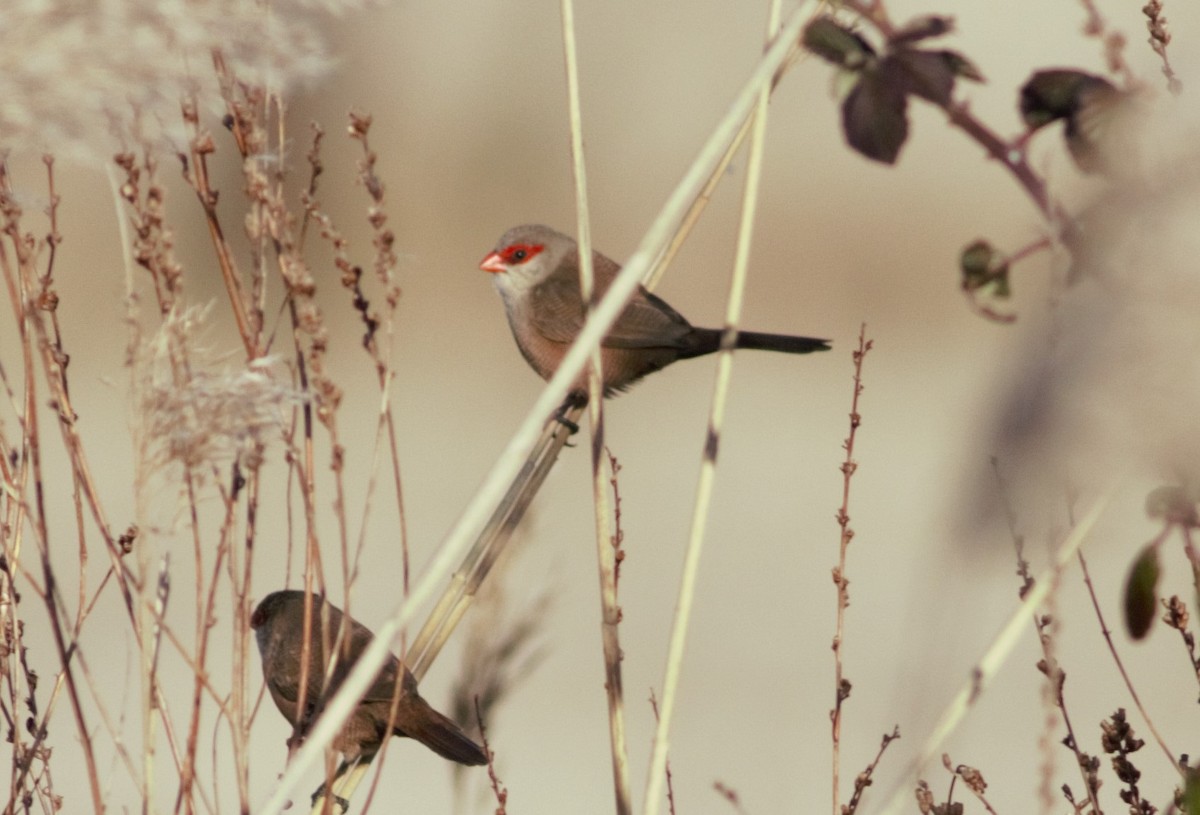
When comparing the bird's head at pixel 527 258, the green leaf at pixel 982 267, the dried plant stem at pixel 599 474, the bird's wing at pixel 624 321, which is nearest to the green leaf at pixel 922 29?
the green leaf at pixel 982 267

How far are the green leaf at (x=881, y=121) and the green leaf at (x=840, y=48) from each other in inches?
1.0

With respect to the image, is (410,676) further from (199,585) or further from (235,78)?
(235,78)

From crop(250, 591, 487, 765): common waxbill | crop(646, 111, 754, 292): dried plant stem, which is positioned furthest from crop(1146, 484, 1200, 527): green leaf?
crop(250, 591, 487, 765): common waxbill

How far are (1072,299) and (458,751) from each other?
6.29 feet

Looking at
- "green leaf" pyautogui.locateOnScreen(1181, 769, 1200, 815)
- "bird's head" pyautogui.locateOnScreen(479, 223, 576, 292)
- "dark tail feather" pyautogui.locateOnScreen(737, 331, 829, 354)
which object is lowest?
"green leaf" pyautogui.locateOnScreen(1181, 769, 1200, 815)

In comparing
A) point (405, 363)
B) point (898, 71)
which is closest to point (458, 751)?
point (898, 71)

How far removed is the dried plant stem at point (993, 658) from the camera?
4.48 ft

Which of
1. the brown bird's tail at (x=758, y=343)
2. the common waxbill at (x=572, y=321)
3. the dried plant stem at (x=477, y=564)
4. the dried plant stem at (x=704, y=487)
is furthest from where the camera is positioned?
the common waxbill at (x=572, y=321)

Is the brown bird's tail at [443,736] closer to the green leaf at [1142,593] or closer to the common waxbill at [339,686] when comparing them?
the common waxbill at [339,686]

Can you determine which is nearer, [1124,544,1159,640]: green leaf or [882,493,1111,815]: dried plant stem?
[1124,544,1159,640]: green leaf

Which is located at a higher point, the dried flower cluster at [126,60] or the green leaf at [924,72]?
the dried flower cluster at [126,60]

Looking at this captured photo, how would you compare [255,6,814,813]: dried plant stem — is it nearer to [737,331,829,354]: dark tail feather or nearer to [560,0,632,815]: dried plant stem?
[560,0,632,815]: dried plant stem

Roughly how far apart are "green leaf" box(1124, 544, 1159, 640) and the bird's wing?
300cm

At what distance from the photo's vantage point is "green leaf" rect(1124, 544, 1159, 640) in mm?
1199
